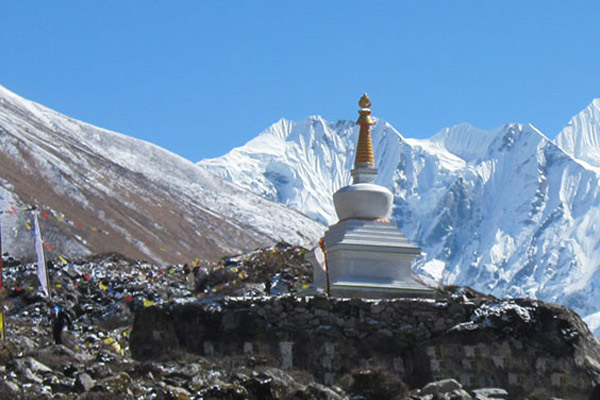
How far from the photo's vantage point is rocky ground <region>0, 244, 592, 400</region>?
15.5 m

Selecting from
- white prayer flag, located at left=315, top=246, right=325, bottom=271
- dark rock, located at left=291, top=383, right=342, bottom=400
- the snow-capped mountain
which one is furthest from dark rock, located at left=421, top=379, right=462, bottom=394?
the snow-capped mountain

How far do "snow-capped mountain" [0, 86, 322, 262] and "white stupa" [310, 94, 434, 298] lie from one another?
45.7 metres

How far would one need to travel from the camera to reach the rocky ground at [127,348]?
15.5 m

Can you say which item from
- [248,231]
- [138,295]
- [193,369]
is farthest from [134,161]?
[193,369]

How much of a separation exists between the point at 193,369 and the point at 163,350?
470 centimetres

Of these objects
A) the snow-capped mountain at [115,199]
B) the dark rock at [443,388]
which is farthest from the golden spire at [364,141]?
the snow-capped mountain at [115,199]

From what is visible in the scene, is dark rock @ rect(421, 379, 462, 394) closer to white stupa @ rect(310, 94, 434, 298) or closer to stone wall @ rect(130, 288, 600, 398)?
stone wall @ rect(130, 288, 600, 398)

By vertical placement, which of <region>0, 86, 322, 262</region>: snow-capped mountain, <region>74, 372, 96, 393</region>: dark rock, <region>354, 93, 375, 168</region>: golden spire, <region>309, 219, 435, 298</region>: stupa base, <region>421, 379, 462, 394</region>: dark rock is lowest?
<region>74, 372, 96, 393</region>: dark rock

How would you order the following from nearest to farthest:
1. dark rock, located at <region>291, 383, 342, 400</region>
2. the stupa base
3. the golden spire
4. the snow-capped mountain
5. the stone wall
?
1. dark rock, located at <region>291, 383, 342, 400</region>
2. the stone wall
3. the stupa base
4. the golden spire
5. the snow-capped mountain

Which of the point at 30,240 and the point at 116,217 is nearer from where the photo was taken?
the point at 30,240

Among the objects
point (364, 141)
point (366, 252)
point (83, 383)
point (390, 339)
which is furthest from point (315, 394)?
point (364, 141)

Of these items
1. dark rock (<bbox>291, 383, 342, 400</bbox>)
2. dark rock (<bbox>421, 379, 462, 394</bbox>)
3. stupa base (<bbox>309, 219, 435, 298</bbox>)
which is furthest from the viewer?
stupa base (<bbox>309, 219, 435, 298</bbox>)

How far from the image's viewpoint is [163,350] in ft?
69.1

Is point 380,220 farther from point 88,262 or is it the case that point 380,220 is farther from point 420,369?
point 88,262
